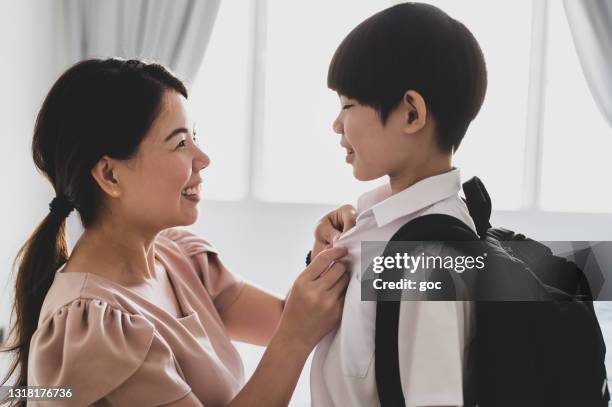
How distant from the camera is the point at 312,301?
96 cm

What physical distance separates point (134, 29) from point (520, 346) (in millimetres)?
3042

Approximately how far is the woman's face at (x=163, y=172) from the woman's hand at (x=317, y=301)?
1.02ft

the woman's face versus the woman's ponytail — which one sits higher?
the woman's face

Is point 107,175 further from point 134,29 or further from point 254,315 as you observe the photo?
point 134,29

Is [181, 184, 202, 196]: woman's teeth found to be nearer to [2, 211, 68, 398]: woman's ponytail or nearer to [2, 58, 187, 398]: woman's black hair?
[2, 58, 187, 398]: woman's black hair

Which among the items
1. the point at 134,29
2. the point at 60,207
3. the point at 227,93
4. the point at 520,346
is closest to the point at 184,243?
the point at 60,207

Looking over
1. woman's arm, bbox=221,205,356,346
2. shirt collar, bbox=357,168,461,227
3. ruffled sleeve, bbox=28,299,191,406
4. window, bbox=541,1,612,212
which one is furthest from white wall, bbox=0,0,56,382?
window, bbox=541,1,612,212

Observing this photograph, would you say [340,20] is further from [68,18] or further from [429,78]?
[429,78]

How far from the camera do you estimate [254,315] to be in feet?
4.35

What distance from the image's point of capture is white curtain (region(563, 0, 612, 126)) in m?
3.21

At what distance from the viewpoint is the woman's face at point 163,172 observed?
3.64 ft

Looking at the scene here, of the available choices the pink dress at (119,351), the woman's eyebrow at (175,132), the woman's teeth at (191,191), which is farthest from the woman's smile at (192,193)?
the pink dress at (119,351)

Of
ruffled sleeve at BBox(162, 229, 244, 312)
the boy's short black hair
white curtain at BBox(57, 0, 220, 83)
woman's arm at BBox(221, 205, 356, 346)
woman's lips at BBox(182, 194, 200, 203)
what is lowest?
woman's arm at BBox(221, 205, 356, 346)

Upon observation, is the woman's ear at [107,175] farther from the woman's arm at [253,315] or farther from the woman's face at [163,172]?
the woman's arm at [253,315]
